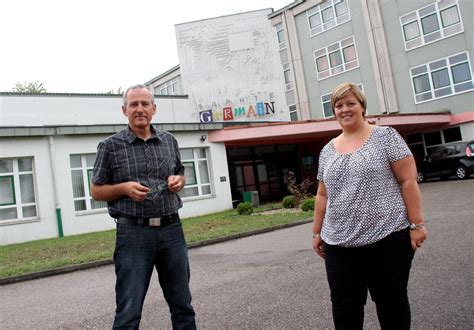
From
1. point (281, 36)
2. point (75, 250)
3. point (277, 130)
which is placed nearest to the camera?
point (75, 250)

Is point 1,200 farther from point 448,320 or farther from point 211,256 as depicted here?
point 448,320

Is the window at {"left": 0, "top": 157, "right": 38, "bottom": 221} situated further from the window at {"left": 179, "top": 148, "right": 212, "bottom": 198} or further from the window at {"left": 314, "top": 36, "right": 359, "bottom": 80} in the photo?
the window at {"left": 314, "top": 36, "right": 359, "bottom": 80}

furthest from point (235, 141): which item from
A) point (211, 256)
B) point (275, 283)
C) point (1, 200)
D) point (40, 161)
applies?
point (275, 283)

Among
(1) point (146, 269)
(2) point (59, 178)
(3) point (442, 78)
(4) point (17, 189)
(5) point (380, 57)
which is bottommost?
(1) point (146, 269)

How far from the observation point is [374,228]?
2594 mm

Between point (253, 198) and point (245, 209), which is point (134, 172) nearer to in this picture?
point (245, 209)

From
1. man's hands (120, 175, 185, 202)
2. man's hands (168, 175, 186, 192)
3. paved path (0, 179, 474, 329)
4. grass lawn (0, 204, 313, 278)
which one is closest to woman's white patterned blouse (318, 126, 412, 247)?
man's hands (168, 175, 186, 192)

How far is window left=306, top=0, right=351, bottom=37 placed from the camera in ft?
101

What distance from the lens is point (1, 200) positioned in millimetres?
15062

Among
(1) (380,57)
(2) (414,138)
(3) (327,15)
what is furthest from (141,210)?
(3) (327,15)

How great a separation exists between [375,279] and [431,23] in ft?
90.9

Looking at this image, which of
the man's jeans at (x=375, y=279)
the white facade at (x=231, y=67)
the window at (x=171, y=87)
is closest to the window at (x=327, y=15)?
the white facade at (x=231, y=67)

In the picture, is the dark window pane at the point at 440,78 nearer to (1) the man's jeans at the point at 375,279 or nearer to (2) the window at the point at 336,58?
(2) the window at the point at 336,58

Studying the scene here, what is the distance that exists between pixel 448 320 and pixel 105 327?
3.14 m
